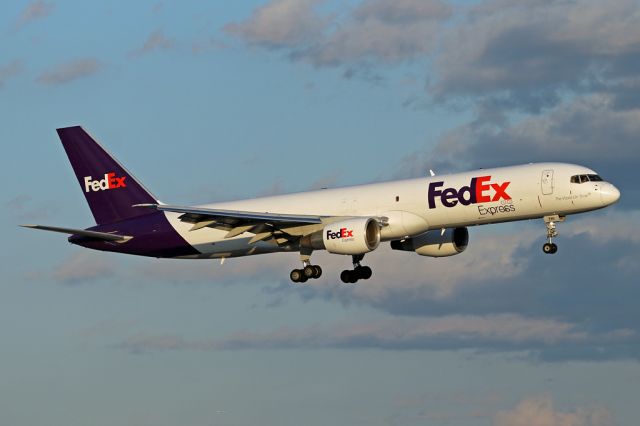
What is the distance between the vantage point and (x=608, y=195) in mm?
68625

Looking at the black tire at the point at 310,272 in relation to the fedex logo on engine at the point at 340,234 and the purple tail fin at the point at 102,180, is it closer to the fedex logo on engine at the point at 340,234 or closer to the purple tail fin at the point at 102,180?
the fedex logo on engine at the point at 340,234

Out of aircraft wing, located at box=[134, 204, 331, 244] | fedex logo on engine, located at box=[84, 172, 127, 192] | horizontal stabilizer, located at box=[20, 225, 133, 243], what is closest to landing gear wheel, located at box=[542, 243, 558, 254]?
aircraft wing, located at box=[134, 204, 331, 244]

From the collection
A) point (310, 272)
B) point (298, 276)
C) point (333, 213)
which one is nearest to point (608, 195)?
point (333, 213)

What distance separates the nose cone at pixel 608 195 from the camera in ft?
225

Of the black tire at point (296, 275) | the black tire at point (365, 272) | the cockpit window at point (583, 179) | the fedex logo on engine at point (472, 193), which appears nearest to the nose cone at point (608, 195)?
the cockpit window at point (583, 179)

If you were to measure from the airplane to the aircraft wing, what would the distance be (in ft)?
0.17

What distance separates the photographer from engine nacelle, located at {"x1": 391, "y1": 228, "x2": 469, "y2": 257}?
77.2m

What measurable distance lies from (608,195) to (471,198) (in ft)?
21.7

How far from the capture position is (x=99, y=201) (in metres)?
81.4

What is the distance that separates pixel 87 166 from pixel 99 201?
2.60 metres

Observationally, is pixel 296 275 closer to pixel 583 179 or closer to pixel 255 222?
pixel 255 222

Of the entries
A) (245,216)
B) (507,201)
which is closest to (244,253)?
(245,216)

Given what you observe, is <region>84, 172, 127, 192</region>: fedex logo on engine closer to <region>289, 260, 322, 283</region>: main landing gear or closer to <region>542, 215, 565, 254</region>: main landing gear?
<region>289, 260, 322, 283</region>: main landing gear

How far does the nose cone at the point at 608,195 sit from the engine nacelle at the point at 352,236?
11198mm
